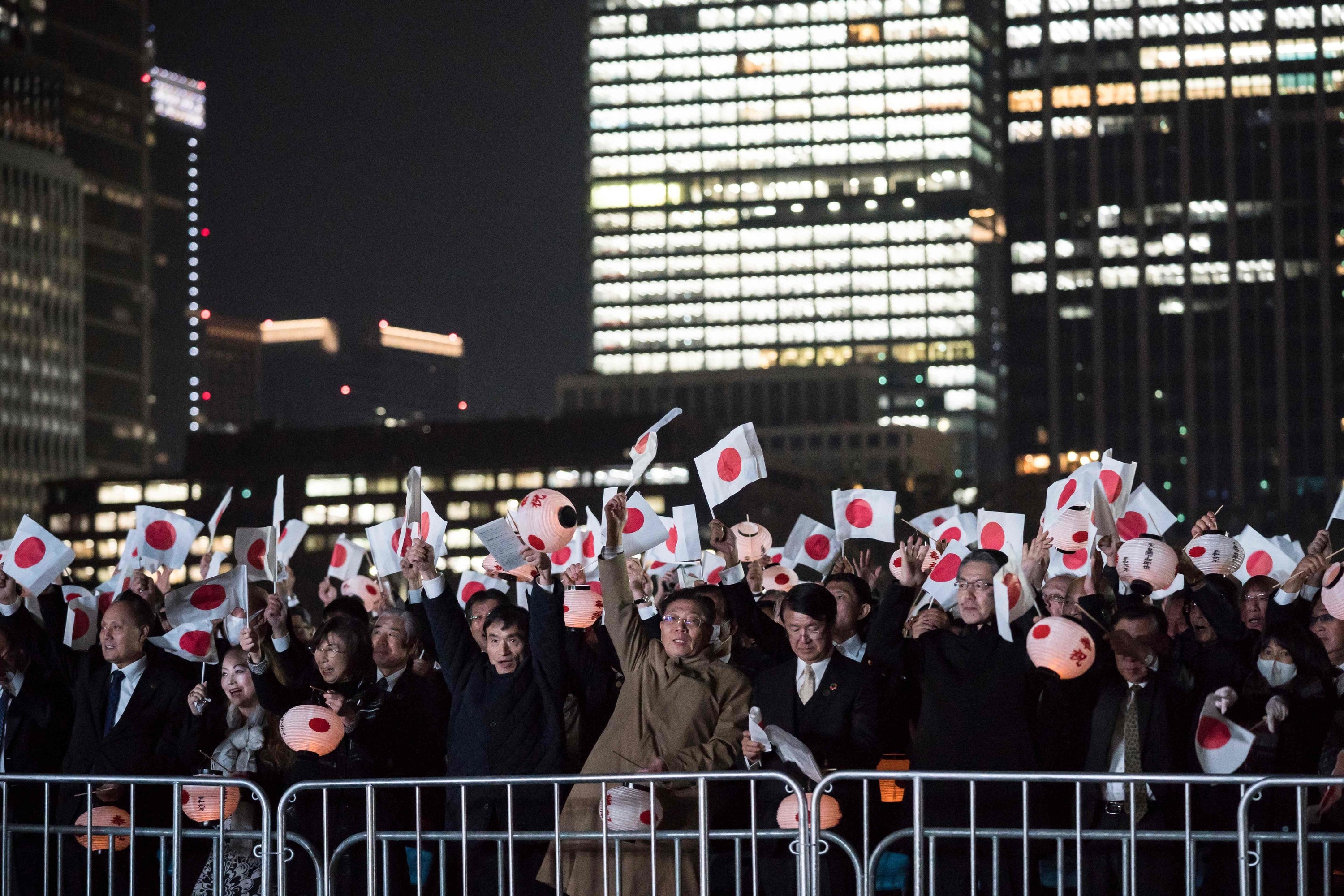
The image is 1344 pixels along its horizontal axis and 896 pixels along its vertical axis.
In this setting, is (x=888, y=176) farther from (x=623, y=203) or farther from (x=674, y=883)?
(x=674, y=883)

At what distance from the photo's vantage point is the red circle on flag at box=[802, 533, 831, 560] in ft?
44.8

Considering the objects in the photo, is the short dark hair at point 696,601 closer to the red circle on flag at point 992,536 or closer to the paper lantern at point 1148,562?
the paper lantern at point 1148,562

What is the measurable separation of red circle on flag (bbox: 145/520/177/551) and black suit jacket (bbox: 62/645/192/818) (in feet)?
10.6

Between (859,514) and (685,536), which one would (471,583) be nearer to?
(685,536)

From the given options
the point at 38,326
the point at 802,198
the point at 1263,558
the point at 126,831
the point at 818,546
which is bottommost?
the point at 126,831

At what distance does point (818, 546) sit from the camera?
13734 mm

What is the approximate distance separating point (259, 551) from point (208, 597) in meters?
1.44

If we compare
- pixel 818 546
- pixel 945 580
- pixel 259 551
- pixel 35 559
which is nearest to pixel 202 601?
pixel 35 559

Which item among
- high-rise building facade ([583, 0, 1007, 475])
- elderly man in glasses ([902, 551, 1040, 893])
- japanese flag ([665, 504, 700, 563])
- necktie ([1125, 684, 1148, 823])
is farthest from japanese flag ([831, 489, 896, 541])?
high-rise building facade ([583, 0, 1007, 475])

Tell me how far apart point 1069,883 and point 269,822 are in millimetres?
3359

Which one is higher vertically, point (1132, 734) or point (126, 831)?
point (1132, 734)

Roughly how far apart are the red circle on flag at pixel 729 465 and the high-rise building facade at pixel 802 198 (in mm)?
164634

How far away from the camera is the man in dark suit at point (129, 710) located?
9.03 metres

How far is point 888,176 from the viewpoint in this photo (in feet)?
594
